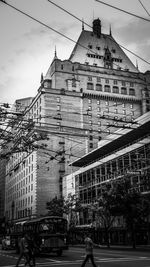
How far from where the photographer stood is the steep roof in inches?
4070

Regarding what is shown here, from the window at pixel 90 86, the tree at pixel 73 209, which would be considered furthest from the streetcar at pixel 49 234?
the window at pixel 90 86

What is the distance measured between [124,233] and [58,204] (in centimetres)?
1845

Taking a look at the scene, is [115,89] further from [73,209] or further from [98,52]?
[73,209]

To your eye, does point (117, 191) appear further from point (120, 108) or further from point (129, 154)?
point (120, 108)

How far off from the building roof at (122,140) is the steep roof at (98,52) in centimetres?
4502

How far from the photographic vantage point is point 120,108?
98312 millimetres

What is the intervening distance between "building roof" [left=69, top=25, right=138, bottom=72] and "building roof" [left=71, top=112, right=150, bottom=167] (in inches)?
1769

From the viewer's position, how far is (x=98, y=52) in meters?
107

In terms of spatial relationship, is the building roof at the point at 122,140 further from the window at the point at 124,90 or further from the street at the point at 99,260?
the window at the point at 124,90

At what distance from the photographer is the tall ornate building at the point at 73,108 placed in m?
80.4

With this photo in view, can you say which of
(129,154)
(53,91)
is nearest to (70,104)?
(53,91)

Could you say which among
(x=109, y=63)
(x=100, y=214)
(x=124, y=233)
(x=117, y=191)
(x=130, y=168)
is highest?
(x=109, y=63)

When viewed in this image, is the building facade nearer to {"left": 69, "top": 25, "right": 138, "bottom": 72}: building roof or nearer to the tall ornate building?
the tall ornate building

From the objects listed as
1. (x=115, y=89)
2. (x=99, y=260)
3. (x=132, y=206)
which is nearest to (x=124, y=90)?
(x=115, y=89)
